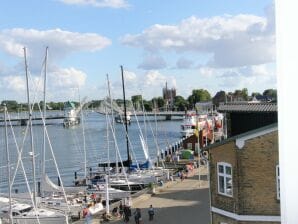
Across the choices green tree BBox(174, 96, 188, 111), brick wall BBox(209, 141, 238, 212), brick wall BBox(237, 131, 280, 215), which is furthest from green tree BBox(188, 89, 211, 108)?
brick wall BBox(237, 131, 280, 215)

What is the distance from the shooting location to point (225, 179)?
5.66 metres

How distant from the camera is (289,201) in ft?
7.75

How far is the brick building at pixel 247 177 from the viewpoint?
15.6ft

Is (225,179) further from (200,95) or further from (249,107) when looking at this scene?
(200,95)

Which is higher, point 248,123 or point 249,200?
point 248,123

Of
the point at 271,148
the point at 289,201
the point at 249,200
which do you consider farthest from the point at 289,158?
the point at 249,200

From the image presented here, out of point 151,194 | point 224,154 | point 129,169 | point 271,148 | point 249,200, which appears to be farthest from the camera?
point 129,169

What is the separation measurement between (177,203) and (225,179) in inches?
234

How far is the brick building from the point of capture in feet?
15.6

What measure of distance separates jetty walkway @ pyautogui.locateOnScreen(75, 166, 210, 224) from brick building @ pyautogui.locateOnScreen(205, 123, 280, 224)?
132 inches

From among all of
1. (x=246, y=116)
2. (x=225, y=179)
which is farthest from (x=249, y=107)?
(x=225, y=179)

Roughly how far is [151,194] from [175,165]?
7551mm

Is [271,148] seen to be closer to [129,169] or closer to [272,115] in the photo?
[272,115]

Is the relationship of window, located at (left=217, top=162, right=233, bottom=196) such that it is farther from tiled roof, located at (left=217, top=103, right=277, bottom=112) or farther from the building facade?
tiled roof, located at (left=217, top=103, right=277, bottom=112)
